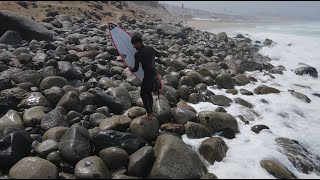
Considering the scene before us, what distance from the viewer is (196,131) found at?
8.34 metres

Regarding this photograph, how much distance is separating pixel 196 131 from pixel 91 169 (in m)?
3.00

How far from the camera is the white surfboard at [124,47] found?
10628 millimetres

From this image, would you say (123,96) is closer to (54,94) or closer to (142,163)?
(54,94)

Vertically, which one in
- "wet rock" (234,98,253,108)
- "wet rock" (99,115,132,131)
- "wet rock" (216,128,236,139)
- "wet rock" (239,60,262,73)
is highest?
"wet rock" (99,115,132,131)

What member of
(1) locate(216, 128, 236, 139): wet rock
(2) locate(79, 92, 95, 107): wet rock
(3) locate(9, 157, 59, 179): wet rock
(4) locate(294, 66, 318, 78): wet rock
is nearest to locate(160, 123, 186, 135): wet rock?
(1) locate(216, 128, 236, 139): wet rock

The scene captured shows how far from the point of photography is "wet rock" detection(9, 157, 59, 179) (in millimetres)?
6199

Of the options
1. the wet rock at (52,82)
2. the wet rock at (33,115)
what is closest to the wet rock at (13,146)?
the wet rock at (33,115)

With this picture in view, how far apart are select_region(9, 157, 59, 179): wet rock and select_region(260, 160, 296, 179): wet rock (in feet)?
13.7

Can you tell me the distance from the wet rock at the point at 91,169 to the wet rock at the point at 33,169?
46 centimetres

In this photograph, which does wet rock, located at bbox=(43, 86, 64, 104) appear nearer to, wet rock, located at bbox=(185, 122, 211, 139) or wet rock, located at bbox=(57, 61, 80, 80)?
wet rock, located at bbox=(57, 61, 80, 80)

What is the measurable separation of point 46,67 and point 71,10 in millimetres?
17863

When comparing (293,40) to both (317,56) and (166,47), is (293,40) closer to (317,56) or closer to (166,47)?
(317,56)

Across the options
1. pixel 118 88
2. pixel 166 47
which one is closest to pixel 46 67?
pixel 118 88

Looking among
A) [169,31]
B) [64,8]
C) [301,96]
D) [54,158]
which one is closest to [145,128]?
[54,158]
